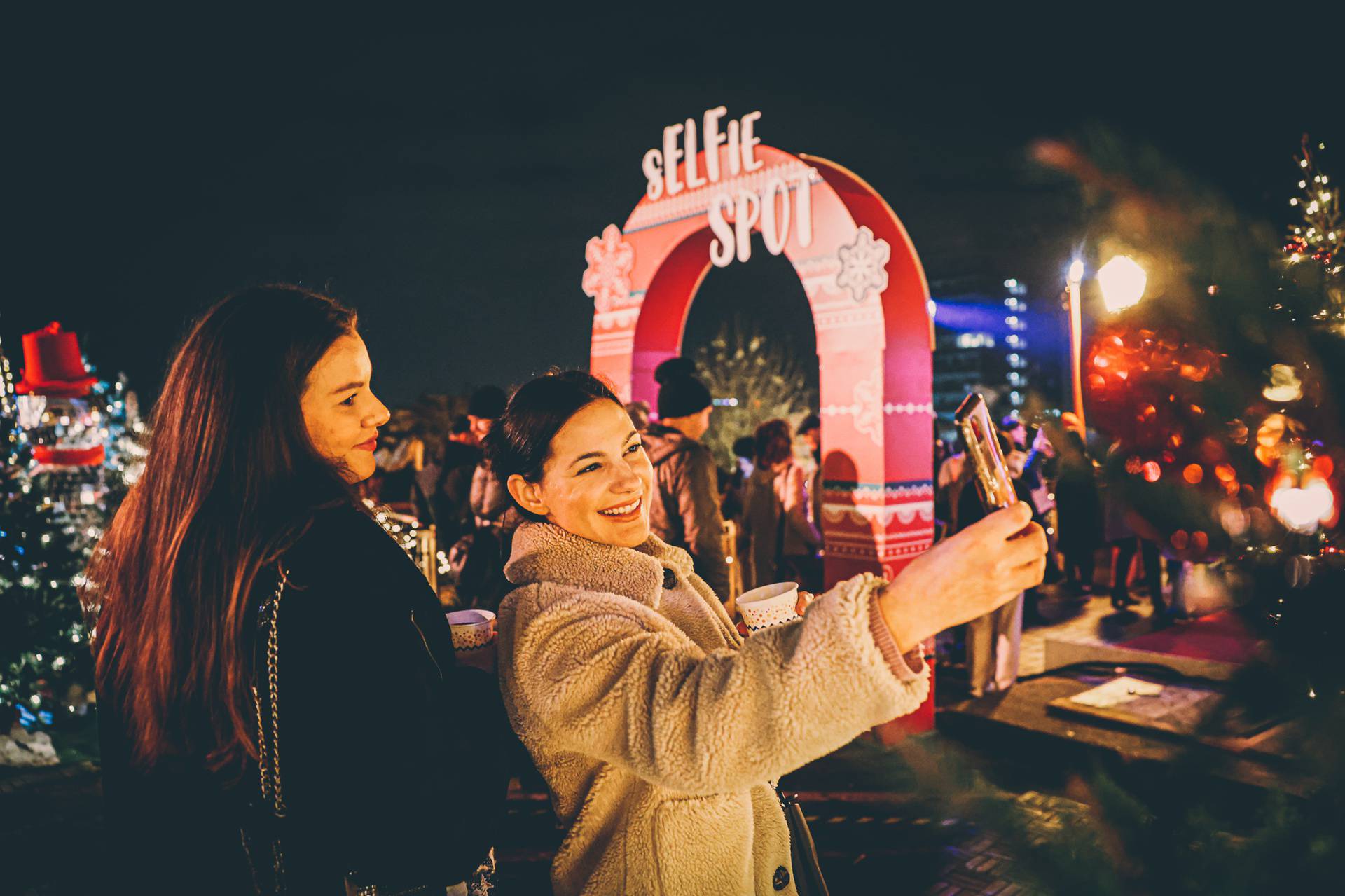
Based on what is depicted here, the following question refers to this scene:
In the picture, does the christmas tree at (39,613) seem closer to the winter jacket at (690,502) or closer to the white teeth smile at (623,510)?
the winter jacket at (690,502)

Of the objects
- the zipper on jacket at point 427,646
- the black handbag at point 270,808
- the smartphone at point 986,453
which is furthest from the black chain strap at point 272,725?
the smartphone at point 986,453

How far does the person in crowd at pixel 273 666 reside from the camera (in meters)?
1.32

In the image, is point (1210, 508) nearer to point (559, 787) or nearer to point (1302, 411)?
point (1302, 411)

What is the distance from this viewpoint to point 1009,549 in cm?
120

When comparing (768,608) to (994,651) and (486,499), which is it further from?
(994,651)

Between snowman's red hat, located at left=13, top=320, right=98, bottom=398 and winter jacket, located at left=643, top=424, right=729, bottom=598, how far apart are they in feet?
14.5

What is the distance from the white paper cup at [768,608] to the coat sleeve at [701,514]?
3.11 meters

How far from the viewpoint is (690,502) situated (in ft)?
16.8

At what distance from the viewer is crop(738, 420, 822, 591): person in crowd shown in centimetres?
754

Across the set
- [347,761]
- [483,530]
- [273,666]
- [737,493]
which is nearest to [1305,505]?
[347,761]

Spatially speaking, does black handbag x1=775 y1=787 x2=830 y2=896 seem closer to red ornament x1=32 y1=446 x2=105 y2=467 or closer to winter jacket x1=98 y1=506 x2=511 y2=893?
winter jacket x1=98 y1=506 x2=511 y2=893

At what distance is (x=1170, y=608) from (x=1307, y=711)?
8235mm

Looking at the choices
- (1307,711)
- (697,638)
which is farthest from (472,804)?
(1307,711)

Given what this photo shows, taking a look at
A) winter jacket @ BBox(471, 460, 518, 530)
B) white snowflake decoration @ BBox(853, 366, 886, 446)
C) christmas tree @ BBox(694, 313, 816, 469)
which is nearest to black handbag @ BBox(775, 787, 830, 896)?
white snowflake decoration @ BBox(853, 366, 886, 446)
